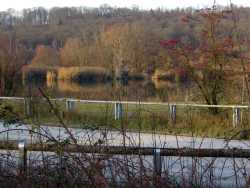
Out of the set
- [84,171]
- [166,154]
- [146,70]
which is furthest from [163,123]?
[84,171]

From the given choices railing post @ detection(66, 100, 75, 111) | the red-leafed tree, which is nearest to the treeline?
the red-leafed tree

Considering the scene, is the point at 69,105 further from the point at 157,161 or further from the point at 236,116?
the point at 157,161

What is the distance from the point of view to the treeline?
40.5 feet

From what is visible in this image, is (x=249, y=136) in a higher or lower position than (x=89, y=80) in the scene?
higher

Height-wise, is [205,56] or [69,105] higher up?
[205,56]

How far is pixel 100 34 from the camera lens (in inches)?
2495

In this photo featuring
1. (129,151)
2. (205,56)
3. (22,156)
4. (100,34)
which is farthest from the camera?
(100,34)

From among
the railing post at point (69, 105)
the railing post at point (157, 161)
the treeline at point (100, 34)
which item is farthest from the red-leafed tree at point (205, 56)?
the railing post at point (157, 161)

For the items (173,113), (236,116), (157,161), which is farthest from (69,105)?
(157,161)

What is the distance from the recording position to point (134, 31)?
50750 millimetres

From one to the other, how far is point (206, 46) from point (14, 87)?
35.3 ft

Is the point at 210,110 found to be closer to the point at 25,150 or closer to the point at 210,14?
the point at 210,14

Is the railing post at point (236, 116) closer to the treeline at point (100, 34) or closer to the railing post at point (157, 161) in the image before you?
the treeline at point (100, 34)

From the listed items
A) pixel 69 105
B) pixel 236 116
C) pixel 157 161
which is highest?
pixel 157 161
